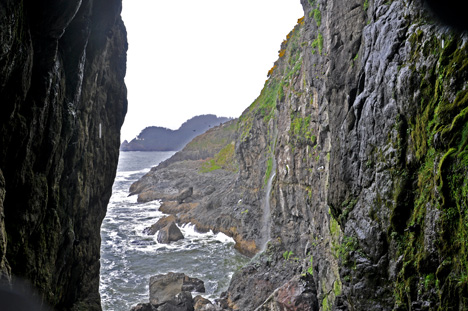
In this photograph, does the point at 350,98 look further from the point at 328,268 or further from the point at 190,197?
the point at 190,197

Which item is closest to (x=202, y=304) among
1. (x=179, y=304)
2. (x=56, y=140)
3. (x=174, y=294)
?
(x=179, y=304)

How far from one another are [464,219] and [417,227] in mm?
1488

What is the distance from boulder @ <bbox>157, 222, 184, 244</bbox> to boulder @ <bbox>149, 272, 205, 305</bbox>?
9.86 m

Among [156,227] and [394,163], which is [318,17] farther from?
[156,227]

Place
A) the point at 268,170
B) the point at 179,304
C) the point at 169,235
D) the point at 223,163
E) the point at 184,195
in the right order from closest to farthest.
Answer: the point at 179,304 → the point at 268,170 → the point at 169,235 → the point at 184,195 → the point at 223,163

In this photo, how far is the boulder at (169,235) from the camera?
32.4 m

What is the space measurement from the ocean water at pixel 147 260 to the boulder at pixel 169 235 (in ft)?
1.79

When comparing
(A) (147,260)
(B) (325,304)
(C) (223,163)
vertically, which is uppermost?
(C) (223,163)

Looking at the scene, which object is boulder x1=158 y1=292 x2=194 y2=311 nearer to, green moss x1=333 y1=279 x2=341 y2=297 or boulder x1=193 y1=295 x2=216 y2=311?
boulder x1=193 y1=295 x2=216 y2=311

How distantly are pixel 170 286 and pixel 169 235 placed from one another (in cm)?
1182

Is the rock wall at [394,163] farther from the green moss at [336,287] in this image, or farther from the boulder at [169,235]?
Result: the boulder at [169,235]

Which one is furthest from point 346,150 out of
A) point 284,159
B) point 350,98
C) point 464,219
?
point 284,159

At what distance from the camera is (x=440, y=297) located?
641 centimetres

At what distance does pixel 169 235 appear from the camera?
3259 centimetres
